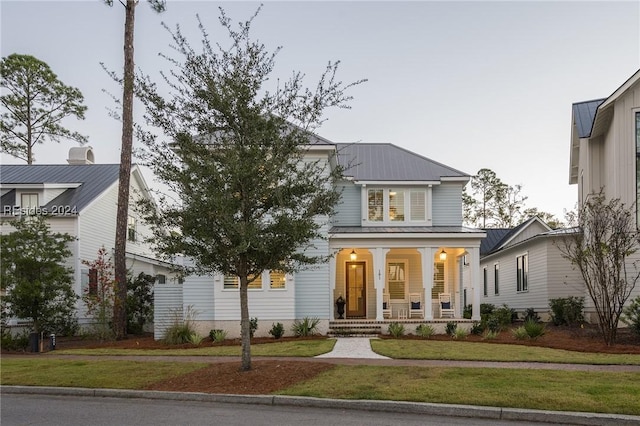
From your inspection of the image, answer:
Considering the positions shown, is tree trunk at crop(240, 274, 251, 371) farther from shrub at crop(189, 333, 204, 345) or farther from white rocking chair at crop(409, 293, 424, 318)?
white rocking chair at crop(409, 293, 424, 318)

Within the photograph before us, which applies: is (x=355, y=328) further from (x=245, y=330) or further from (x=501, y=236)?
(x=501, y=236)

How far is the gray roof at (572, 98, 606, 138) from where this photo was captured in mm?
23141

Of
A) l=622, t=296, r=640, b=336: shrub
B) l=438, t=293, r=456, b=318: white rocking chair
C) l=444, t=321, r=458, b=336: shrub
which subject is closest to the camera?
l=622, t=296, r=640, b=336: shrub

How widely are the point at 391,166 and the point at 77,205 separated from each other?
13435 mm

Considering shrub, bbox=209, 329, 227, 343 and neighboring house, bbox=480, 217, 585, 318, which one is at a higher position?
neighboring house, bbox=480, 217, 585, 318

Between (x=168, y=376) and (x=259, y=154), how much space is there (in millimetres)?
4914

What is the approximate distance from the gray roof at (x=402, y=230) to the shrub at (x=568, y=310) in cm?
438

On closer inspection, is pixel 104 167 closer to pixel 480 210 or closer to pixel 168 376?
pixel 168 376

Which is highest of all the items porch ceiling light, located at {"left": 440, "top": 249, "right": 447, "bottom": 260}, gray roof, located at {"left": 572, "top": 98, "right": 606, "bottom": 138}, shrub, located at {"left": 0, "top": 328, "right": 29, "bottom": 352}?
gray roof, located at {"left": 572, "top": 98, "right": 606, "bottom": 138}

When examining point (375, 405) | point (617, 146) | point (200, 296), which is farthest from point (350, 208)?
point (375, 405)

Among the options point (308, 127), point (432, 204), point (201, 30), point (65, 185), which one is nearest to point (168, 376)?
point (308, 127)

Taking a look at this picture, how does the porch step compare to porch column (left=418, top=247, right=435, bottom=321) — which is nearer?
the porch step

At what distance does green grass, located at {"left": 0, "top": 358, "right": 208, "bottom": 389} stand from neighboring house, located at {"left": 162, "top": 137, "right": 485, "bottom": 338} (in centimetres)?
630

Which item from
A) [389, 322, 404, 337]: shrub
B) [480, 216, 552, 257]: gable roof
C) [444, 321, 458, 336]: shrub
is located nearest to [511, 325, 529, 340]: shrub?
[444, 321, 458, 336]: shrub
